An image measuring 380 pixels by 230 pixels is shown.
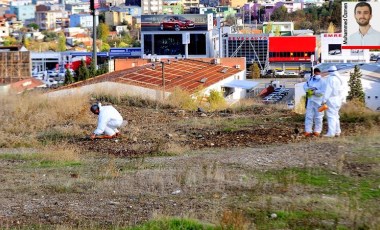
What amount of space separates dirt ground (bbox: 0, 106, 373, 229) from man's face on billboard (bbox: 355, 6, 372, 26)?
12528 millimetres

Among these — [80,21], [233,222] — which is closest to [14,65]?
[233,222]

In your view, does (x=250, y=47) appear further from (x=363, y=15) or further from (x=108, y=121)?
(x=108, y=121)

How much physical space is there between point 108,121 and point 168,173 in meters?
3.30

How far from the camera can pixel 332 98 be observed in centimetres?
1070

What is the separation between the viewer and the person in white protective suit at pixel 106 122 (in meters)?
11.4

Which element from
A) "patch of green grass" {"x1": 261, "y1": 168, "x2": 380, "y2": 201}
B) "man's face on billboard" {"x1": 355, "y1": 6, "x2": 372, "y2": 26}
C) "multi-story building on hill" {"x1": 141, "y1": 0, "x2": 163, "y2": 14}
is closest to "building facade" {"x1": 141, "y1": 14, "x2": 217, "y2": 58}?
"man's face on billboard" {"x1": 355, "y1": 6, "x2": 372, "y2": 26}

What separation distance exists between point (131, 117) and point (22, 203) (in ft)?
23.4

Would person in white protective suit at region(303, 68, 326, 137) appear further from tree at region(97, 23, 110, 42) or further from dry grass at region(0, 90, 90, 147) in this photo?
tree at region(97, 23, 110, 42)

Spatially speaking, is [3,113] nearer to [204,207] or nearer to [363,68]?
[204,207]

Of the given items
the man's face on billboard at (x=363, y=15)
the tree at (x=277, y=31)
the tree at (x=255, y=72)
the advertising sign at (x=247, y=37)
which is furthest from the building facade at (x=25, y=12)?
the man's face on billboard at (x=363, y=15)

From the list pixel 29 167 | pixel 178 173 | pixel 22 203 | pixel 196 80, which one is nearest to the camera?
pixel 22 203

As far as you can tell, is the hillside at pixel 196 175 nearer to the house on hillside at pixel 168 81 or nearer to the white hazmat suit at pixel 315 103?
the white hazmat suit at pixel 315 103

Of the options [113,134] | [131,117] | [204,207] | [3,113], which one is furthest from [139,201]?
[3,113]

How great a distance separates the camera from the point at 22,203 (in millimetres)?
7156
